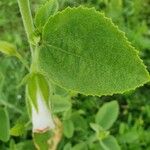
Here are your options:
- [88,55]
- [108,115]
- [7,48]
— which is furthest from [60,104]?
[88,55]

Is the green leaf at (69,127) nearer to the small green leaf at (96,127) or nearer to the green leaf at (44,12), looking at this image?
the small green leaf at (96,127)

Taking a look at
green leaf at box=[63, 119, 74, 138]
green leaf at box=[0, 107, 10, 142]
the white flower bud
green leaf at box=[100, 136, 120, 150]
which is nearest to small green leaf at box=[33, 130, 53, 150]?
the white flower bud

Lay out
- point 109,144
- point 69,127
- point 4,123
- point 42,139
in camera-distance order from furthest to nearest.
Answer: point 69,127 → point 109,144 → point 4,123 → point 42,139

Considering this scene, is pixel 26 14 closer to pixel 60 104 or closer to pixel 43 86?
pixel 43 86

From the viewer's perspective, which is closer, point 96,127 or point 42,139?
point 42,139

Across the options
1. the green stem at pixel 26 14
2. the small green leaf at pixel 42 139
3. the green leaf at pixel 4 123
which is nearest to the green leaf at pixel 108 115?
the green leaf at pixel 4 123

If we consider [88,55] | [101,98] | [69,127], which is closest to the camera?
[88,55]

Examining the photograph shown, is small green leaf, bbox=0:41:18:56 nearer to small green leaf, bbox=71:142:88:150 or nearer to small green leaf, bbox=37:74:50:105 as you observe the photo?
small green leaf, bbox=37:74:50:105

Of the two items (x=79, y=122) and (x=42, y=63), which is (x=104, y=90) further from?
(x=79, y=122)
